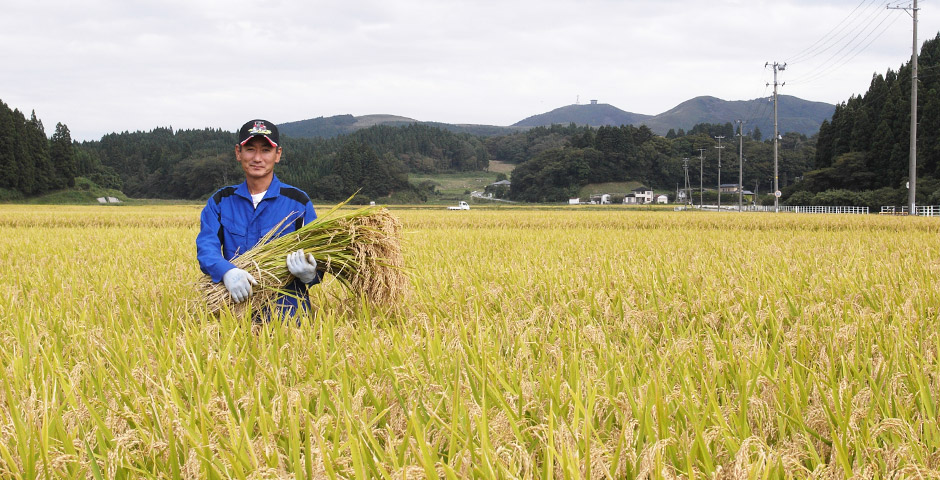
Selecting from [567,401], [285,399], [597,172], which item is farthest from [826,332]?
[597,172]

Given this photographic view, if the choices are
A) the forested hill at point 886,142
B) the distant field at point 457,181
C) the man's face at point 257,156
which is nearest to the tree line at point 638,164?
the distant field at point 457,181

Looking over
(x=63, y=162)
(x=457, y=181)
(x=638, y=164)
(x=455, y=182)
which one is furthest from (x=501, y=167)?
(x=63, y=162)

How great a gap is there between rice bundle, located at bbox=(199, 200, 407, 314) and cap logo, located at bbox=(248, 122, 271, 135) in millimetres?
467

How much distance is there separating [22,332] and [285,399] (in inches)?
69.5

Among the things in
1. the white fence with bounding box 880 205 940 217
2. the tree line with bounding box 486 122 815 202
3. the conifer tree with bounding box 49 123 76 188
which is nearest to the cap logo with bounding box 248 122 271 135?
the white fence with bounding box 880 205 940 217

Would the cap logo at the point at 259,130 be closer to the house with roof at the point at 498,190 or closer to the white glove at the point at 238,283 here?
the white glove at the point at 238,283

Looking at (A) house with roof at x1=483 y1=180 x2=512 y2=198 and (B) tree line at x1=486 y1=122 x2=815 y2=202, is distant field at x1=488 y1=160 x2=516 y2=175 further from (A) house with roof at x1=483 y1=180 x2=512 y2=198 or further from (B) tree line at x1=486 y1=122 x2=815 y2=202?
(B) tree line at x1=486 y1=122 x2=815 y2=202

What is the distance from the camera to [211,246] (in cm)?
336

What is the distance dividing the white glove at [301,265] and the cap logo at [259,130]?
2.22 feet

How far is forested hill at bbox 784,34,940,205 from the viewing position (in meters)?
44.0

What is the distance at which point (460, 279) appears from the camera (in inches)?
193

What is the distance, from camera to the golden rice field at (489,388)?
147 centimetres

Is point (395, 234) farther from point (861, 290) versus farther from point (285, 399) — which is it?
point (861, 290)

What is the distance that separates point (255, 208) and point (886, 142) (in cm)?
5580
